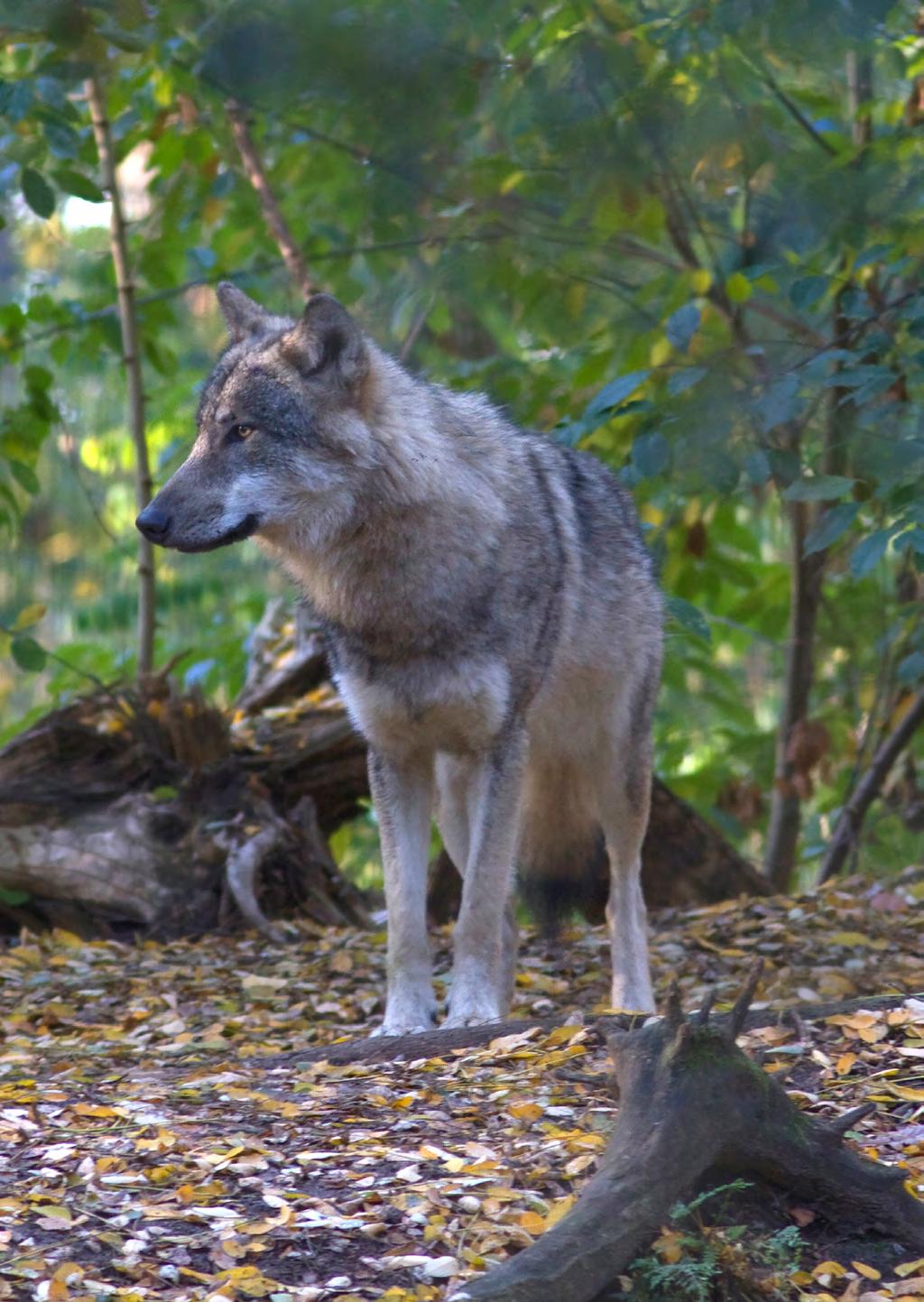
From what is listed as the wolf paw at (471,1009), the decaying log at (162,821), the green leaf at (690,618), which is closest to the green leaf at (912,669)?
the green leaf at (690,618)

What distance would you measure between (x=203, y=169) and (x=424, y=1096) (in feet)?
19.1

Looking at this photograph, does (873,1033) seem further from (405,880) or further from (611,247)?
(611,247)

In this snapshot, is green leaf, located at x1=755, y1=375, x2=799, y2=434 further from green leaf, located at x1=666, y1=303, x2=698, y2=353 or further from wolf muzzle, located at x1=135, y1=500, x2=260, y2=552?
wolf muzzle, located at x1=135, y1=500, x2=260, y2=552

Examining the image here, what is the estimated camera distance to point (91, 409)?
43.0 feet

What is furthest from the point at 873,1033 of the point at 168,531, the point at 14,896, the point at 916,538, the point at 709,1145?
the point at 14,896

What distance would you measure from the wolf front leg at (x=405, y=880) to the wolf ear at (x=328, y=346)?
1238 mm

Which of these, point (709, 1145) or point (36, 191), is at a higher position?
point (36, 191)

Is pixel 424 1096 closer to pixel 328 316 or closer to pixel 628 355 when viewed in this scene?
pixel 328 316

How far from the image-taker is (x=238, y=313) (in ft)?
16.1

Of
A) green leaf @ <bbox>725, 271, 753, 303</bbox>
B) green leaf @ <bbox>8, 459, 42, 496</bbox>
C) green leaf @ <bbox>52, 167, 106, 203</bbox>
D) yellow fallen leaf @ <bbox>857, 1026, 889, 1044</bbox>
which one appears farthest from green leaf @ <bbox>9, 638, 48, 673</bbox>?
yellow fallen leaf @ <bbox>857, 1026, 889, 1044</bbox>

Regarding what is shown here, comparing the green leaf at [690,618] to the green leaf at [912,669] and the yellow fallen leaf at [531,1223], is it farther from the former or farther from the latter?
the yellow fallen leaf at [531,1223]

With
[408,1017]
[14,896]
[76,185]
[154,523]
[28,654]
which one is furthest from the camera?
[14,896]

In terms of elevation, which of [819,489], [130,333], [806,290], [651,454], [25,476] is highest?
[130,333]

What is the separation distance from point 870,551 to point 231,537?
75.0 inches
